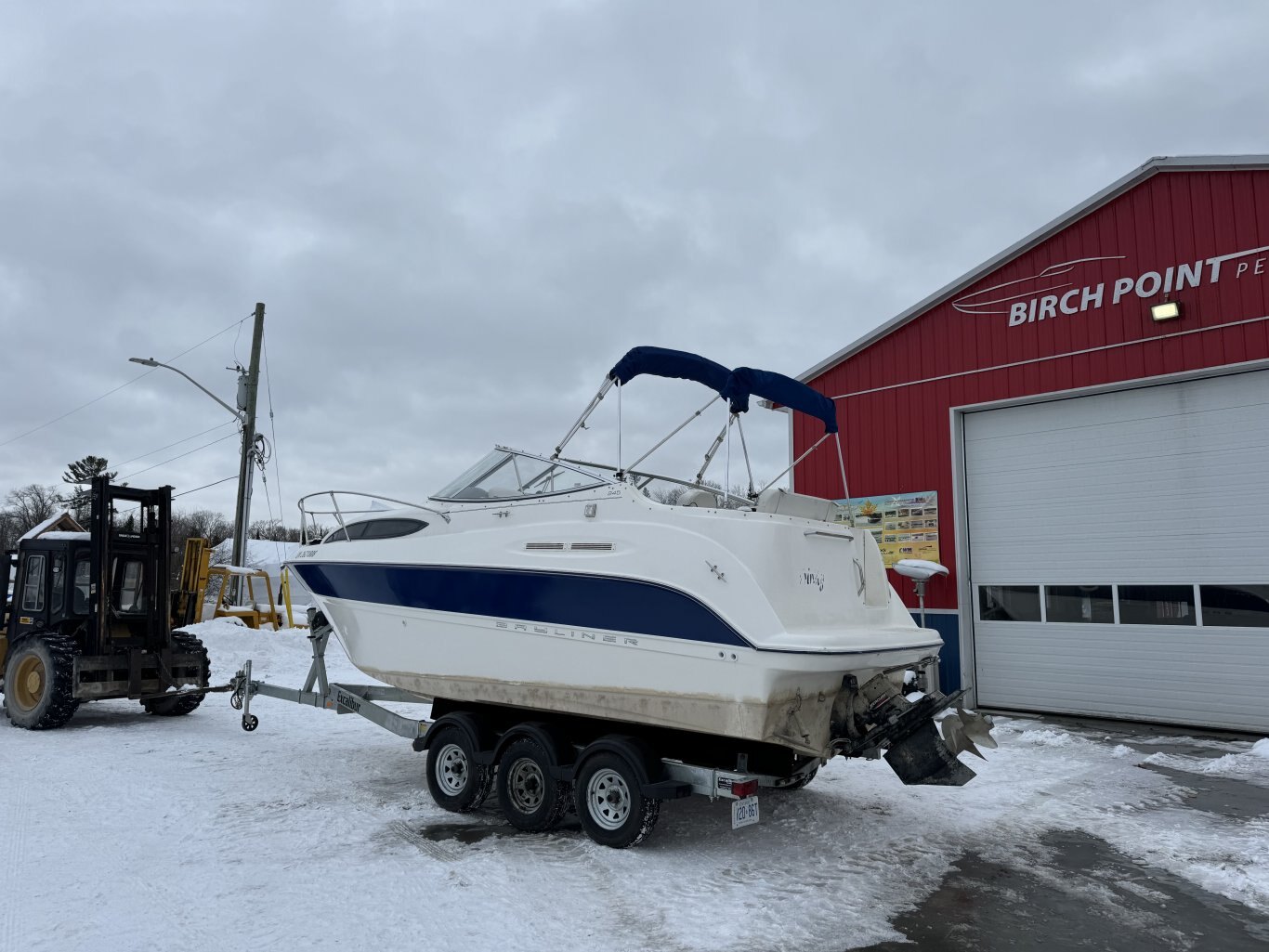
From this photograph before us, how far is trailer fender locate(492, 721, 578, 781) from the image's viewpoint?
5832mm

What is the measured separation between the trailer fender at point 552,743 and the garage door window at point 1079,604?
7286 mm

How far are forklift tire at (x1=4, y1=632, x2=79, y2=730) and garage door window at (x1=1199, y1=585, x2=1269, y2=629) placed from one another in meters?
12.3

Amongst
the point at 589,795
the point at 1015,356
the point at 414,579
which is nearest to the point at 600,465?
the point at 414,579

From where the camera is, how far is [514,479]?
659 cm

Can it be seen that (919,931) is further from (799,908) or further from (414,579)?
(414,579)

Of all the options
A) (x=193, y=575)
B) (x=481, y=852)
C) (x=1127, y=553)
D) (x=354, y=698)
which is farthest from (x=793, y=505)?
(x=193, y=575)

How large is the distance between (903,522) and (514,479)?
7143mm

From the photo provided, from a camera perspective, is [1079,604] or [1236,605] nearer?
[1236,605]

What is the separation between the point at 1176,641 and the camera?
9836 millimetres

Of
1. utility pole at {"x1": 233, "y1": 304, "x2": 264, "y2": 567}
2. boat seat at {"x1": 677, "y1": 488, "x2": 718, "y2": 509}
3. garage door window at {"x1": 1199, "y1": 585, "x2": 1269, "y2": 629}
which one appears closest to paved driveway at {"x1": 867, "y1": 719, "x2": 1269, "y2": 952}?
boat seat at {"x1": 677, "y1": 488, "x2": 718, "y2": 509}

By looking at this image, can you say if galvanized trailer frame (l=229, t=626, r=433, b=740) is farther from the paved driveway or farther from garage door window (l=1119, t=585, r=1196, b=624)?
garage door window (l=1119, t=585, r=1196, b=624)

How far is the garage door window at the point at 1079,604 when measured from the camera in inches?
411

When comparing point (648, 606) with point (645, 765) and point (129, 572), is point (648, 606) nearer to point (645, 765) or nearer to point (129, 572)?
point (645, 765)

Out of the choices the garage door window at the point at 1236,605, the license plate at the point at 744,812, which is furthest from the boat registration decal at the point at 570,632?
the garage door window at the point at 1236,605
